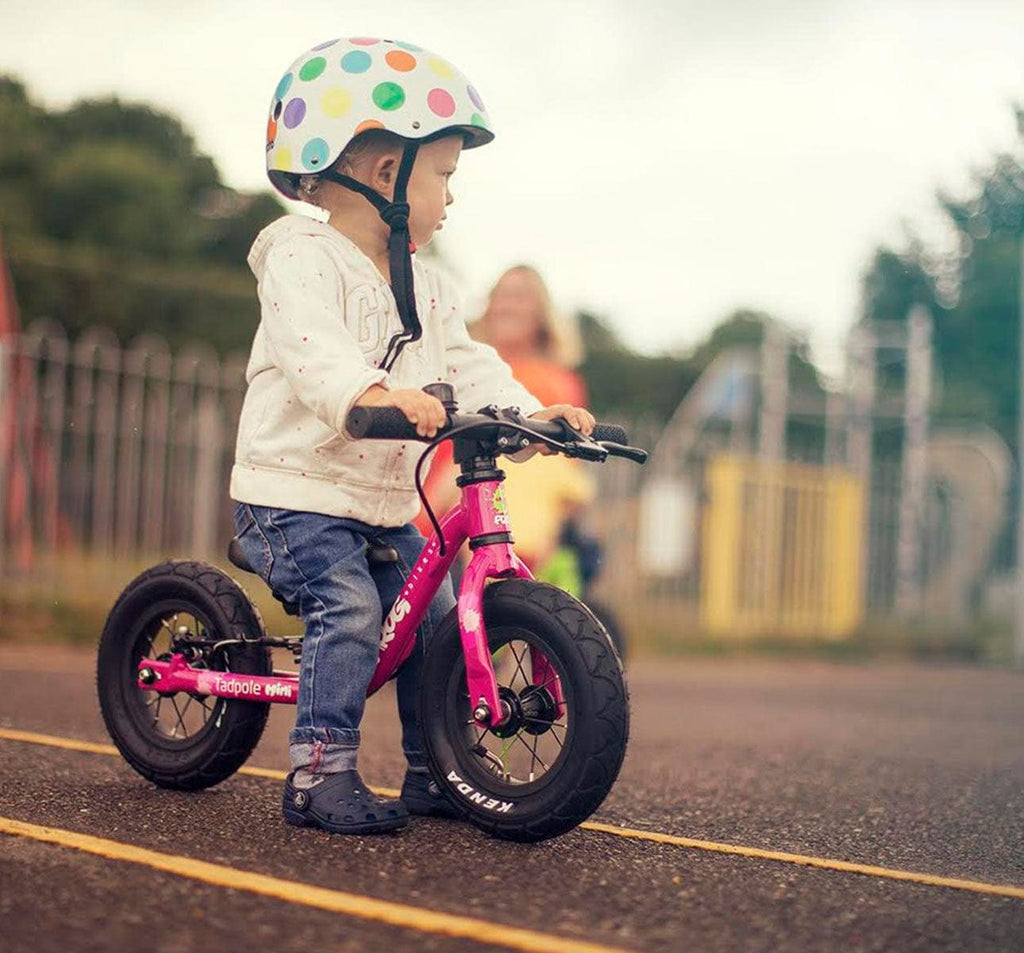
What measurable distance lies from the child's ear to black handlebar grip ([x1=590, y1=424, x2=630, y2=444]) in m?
0.74

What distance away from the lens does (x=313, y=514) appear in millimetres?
3678

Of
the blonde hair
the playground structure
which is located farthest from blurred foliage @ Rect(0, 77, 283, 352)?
the blonde hair

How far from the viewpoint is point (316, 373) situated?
11.6 feet

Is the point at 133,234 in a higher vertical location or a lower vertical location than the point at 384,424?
higher

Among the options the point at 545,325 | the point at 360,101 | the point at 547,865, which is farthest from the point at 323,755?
the point at 545,325

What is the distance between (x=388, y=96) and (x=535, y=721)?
1466 millimetres

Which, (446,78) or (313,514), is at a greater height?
(446,78)

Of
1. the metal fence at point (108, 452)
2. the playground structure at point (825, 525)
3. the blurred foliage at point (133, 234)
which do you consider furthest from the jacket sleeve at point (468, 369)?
the blurred foliage at point (133, 234)

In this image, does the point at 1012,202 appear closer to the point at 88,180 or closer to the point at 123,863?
the point at 123,863

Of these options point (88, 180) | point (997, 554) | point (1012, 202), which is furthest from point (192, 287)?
point (1012, 202)

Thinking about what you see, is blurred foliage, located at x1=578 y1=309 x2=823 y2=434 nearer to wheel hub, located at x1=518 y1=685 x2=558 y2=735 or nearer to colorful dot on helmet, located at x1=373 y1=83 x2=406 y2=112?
colorful dot on helmet, located at x1=373 y1=83 x2=406 y2=112

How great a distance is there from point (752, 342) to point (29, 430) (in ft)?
127

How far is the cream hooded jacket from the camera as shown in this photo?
11.8 ft

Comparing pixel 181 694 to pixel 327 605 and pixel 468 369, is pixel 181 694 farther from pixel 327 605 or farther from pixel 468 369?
pixel 468 369
